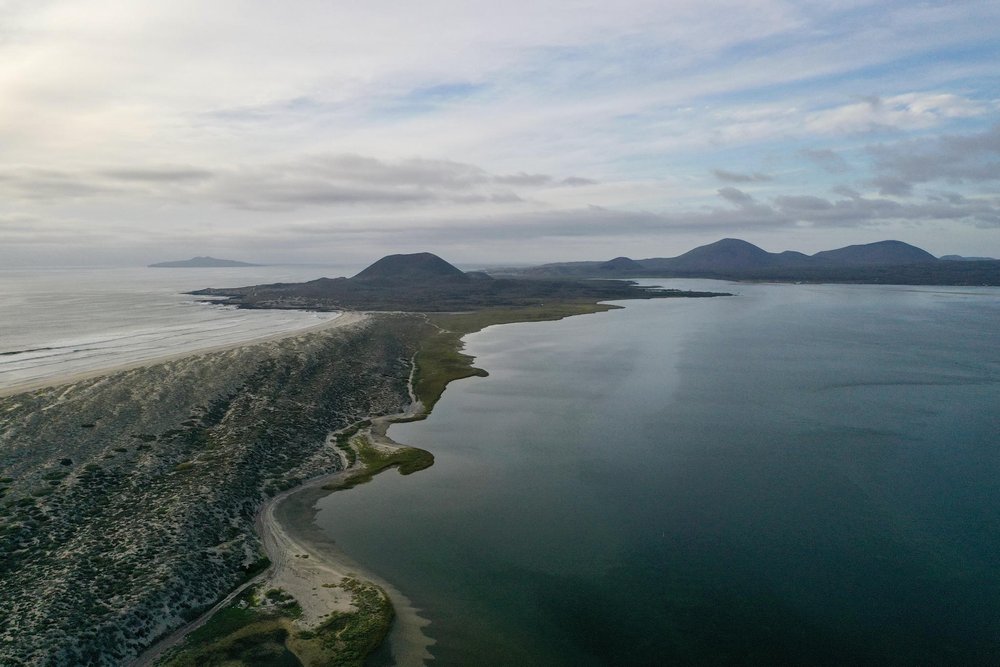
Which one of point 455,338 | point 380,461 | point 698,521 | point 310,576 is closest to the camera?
point 310,576

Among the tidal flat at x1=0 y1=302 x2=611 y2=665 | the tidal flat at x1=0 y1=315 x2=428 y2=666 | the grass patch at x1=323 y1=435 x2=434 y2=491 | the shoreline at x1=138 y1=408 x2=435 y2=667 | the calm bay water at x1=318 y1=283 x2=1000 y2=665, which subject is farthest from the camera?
the grass patch at x1=323 y1=435 x2=434 y2=491

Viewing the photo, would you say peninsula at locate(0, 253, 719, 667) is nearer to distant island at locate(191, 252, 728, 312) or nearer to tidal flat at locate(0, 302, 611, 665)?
tidal flat at locate(0, 302, 611, 665)

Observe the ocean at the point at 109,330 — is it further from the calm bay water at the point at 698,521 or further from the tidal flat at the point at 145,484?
the calm bay water at the point at 698,521

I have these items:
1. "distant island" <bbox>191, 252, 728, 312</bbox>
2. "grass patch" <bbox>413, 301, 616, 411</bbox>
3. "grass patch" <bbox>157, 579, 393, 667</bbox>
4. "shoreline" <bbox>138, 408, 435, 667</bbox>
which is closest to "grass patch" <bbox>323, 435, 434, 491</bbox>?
"shoreline" <bbox>138, 408, 435, 667</bbox>

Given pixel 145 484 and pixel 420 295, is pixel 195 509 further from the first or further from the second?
pixel 420 295

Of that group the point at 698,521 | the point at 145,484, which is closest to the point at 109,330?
the point at 145,484

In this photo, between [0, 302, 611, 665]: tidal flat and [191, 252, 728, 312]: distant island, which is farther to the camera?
[191, 252, 728, 312]: distant island

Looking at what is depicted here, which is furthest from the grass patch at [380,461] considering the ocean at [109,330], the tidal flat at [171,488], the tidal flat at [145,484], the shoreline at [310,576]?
the ocean at [109,330]

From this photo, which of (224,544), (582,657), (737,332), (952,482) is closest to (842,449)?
(952,482)

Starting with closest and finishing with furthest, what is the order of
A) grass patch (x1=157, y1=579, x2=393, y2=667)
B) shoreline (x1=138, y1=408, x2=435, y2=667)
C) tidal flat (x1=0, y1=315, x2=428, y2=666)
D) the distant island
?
grass patch (x1=157, y1=579, x2=393, y2=667) < shoreline (x1=138, y1=408, x2=435, y2=667) < tidal flat (x1=0, y1=315, x2=428, y2=666) < the distant island
